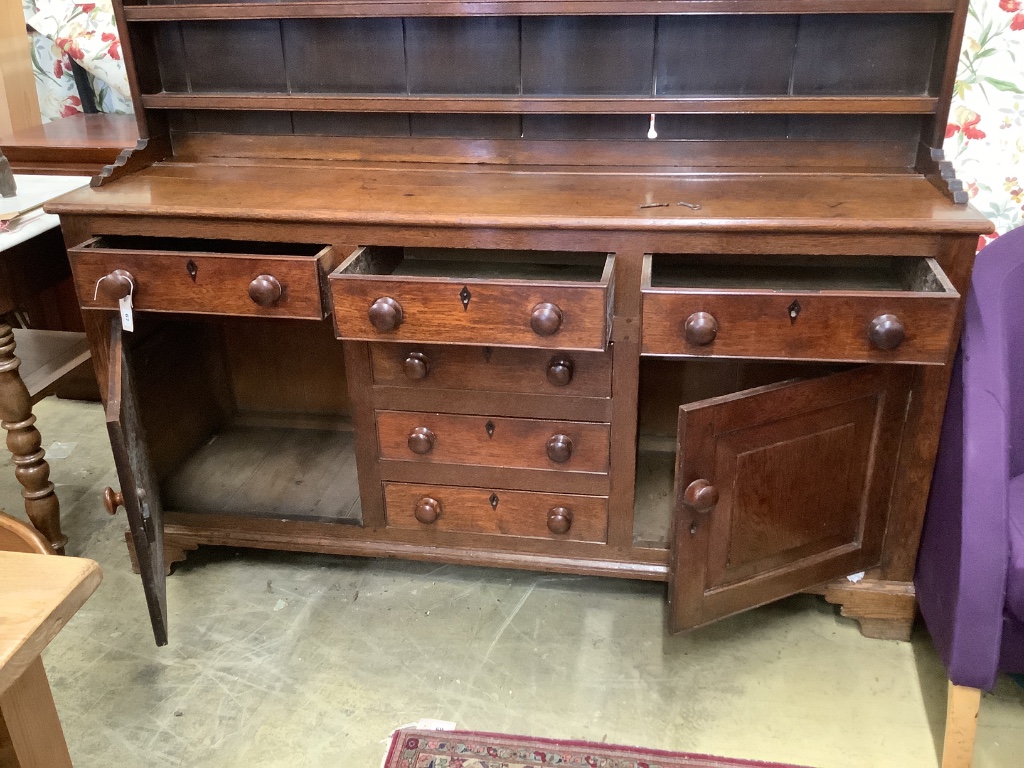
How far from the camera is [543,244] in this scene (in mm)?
1382

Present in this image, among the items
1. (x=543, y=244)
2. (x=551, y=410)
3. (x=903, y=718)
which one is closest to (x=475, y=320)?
(x=543, y=244)

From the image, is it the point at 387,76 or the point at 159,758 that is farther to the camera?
the point at 387,76

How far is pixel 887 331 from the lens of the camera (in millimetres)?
1234

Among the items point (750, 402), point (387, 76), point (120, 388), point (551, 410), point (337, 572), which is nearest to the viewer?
point (750, 402)

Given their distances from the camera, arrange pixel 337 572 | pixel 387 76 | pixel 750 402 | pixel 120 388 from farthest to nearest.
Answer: pixel 337 572, pixel 387 76, pixel 120 388, pixel 750 402

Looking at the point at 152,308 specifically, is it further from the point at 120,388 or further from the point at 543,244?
the point at 543,244

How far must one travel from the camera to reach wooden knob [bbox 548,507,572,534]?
1.63 metres

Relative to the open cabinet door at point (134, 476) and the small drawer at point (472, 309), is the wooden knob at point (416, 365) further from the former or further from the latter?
the open cabinet door at point (134, 476)

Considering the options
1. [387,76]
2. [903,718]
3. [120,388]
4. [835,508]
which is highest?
[387,76]

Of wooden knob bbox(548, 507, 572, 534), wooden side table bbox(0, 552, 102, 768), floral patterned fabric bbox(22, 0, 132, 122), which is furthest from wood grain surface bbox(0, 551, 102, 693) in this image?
floral patterned fabric bbox(22, 0, 132, 122)

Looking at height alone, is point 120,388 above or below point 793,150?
below

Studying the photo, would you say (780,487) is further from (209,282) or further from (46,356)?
(46,356)

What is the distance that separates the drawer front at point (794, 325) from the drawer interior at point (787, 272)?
0.15 m

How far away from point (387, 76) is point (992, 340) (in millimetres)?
1218
